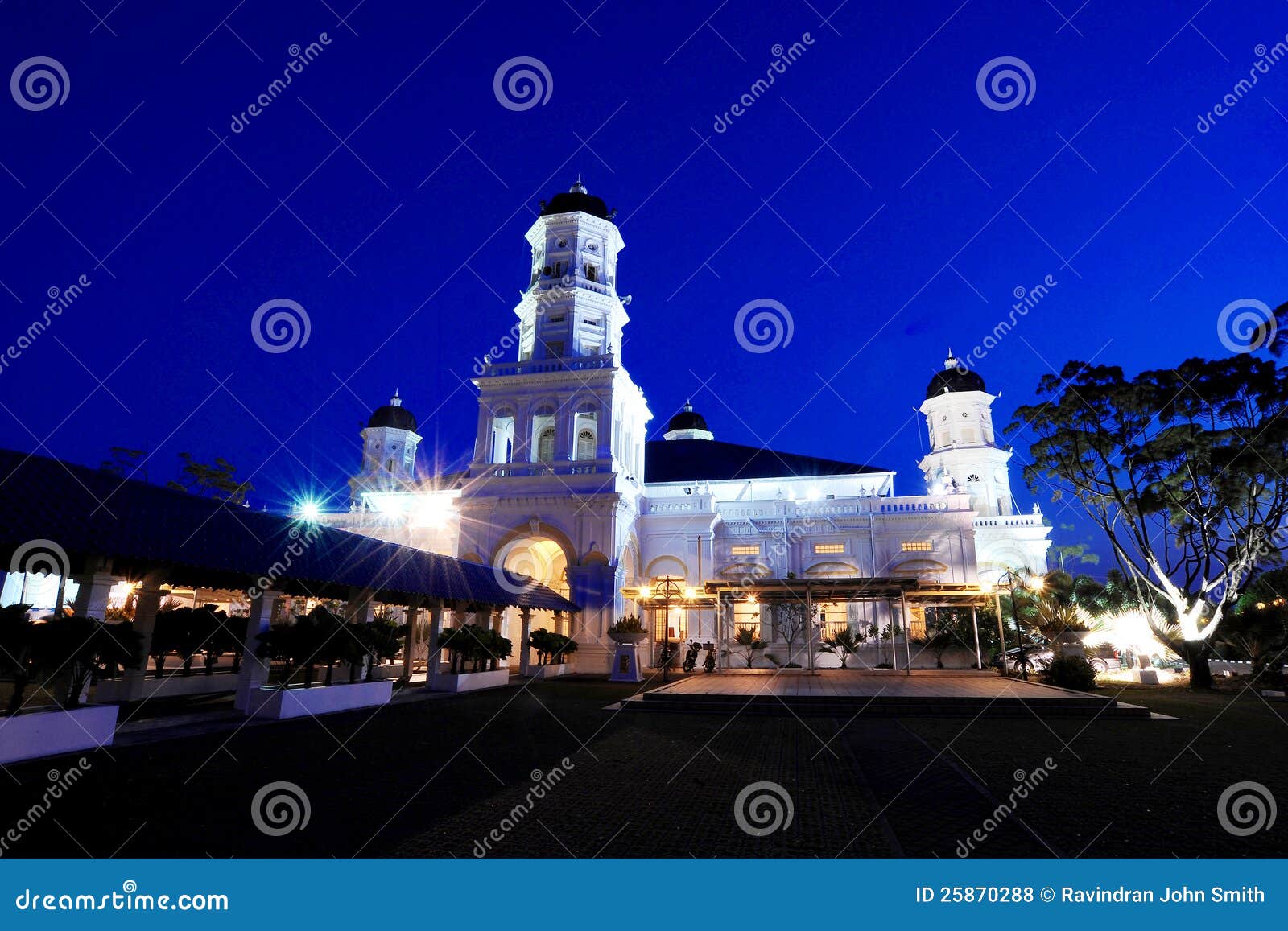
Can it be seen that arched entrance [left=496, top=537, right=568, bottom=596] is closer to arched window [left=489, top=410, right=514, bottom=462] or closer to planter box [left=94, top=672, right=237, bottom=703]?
arched window [left=489, top=410, right=514, bottom=462]

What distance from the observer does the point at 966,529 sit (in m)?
28.4

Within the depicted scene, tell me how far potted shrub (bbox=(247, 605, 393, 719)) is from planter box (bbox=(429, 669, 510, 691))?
404 cm

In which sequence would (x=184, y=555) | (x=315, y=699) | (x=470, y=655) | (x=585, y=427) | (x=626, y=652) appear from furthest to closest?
1. (x=585, y=427)
2. (x=626, y=652)
3. (x=470, y=655)
4. (x=315, y=699)
5. (x=184, y=555)

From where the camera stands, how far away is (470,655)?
1862 cm

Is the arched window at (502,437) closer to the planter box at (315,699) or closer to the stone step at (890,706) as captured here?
the planter box at (315,699)

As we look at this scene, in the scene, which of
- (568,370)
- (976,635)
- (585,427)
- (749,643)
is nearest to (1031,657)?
(976,635)

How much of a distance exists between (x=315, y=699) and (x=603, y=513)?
14.7 meters

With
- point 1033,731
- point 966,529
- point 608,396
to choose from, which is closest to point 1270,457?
point 966,529

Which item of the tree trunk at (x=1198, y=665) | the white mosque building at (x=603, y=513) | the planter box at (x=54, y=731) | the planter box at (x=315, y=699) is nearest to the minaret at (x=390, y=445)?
the white mosque building at (x=603, y=513)

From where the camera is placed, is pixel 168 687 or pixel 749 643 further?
pixel 749 643

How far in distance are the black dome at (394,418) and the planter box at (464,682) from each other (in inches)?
1289

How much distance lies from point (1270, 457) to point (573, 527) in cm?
2308

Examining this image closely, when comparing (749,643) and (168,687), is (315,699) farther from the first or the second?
(749,643)

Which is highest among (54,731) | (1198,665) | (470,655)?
(1198,665)
